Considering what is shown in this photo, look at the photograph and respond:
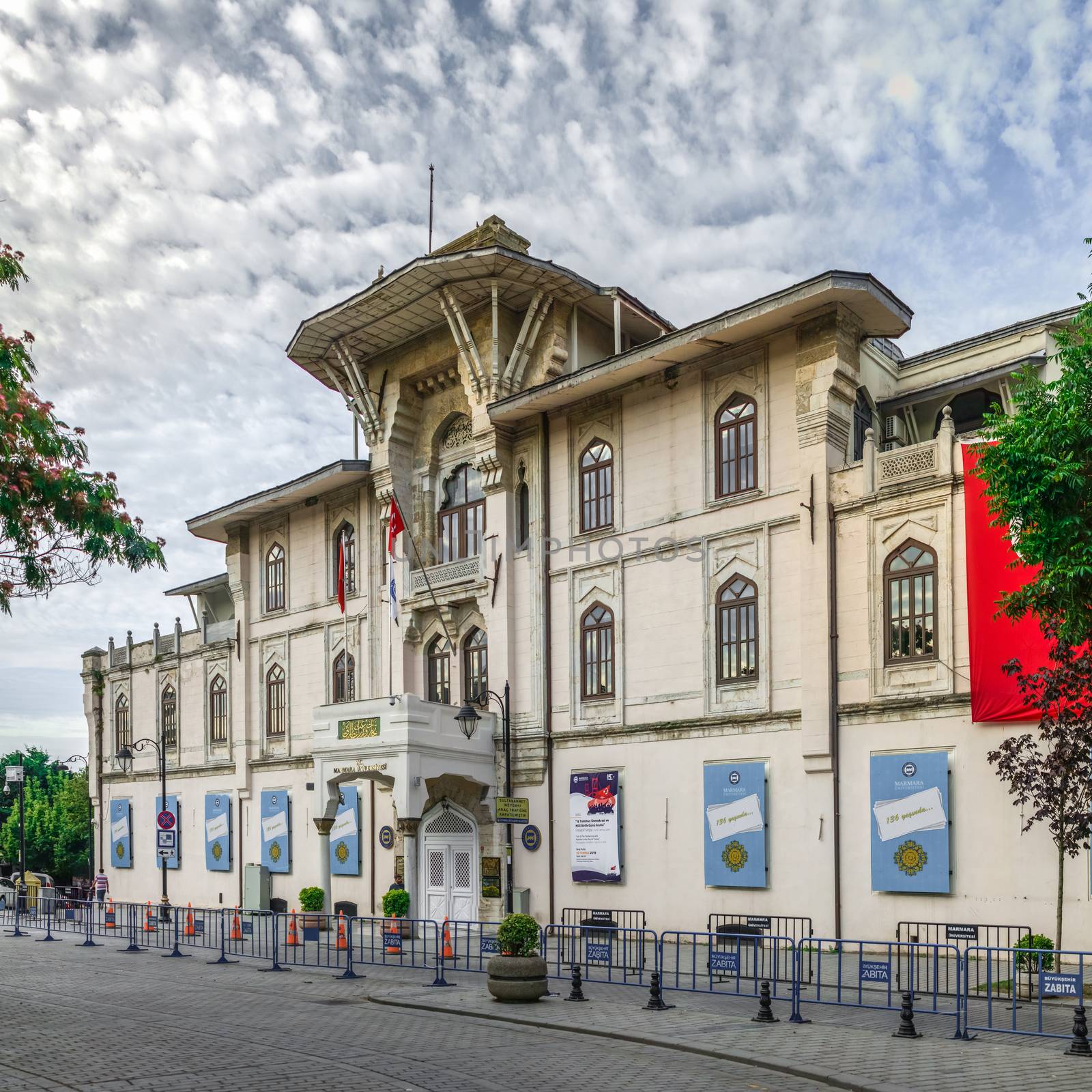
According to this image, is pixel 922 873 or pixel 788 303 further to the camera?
pixel 788 303

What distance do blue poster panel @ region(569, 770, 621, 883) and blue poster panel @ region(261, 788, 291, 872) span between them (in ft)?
38.0

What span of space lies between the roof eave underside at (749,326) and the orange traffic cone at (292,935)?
1272 centimetres

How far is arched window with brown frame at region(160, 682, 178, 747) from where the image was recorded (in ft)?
142

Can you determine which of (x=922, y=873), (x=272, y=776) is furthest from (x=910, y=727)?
(x=272, y=776)

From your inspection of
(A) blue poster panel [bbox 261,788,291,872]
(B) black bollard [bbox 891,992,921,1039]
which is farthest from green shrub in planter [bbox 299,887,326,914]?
(B) black bollard [bbox 891,992,921,1039]

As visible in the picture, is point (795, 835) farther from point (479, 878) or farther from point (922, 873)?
point (479, 878)

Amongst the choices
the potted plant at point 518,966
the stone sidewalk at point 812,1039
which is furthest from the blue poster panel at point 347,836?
the potted plant at point 518,966

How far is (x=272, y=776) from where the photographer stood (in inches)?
1485

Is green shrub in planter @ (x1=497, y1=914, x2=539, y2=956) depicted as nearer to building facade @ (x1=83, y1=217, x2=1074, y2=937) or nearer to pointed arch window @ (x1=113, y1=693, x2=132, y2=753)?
building facade @ (x1=83, y1=217, x2=1074, y2=937)

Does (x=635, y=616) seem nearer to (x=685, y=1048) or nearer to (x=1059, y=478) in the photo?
(x=1059, y=478)

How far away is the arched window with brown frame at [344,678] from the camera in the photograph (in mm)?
35219

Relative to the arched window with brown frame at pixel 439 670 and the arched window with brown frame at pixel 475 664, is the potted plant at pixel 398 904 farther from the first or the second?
the arched window with brown frame at pixel 439 670

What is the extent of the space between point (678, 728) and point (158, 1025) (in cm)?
1359

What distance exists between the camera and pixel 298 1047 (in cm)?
1401
